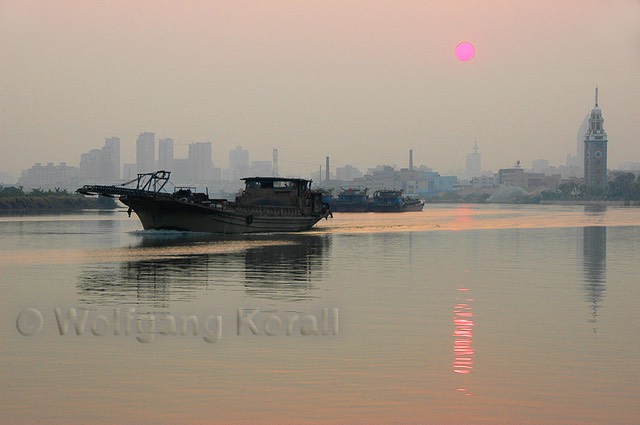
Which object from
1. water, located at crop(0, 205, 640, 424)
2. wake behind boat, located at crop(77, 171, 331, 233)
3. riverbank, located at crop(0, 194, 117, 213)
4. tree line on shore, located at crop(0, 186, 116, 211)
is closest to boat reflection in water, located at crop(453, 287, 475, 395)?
water, located at crop(0, 205, 640, 424)

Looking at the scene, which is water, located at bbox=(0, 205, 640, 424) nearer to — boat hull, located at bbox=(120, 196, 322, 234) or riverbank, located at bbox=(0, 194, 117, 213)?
boat hull, located at bbox=(120, 196, 322, 234)

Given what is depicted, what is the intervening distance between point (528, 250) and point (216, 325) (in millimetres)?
43358

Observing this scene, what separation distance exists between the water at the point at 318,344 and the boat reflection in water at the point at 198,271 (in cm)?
17

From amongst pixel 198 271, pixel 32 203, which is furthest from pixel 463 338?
pixel 32 203

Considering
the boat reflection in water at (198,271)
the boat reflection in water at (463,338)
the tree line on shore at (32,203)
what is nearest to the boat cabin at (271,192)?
the boat reflection in water at (198,271)

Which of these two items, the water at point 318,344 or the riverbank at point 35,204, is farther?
the riverbank at point 35,204

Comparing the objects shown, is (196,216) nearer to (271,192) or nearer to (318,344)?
(271,192)

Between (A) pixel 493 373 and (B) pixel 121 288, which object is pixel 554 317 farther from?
(B) pixel 121 288

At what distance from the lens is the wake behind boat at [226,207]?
83562 millimetres

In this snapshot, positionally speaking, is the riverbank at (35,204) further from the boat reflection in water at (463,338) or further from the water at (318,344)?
the boat reflection in water at (463,338)

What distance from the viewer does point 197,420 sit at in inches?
659

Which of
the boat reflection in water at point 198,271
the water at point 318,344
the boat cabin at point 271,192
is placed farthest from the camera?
the boat cabin at point 271,192

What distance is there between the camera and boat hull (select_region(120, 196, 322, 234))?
83.6 meters

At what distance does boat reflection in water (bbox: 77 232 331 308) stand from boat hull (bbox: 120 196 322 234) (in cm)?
690
